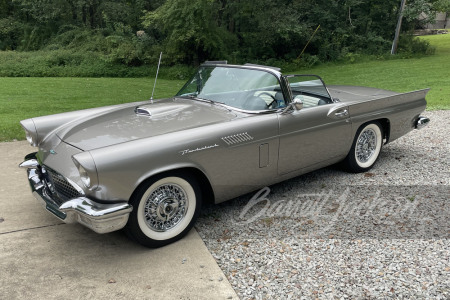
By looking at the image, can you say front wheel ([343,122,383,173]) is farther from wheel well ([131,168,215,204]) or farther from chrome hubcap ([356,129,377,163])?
wheel well ([131,168,215,204])

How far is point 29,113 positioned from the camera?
840cm

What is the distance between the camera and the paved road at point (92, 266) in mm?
2689

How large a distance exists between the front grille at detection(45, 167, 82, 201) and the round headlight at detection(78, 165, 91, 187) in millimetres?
276

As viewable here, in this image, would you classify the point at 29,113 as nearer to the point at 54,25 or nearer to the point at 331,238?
the point at 331,238

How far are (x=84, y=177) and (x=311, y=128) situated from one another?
2.40m

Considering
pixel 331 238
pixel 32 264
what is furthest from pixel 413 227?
pixel 32 264

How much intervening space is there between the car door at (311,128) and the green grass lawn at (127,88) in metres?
4.78

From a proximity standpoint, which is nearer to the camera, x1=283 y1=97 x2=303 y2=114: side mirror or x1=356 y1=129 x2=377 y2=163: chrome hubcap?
x1=283 y1=97 x2=303 y2=114: side mirror

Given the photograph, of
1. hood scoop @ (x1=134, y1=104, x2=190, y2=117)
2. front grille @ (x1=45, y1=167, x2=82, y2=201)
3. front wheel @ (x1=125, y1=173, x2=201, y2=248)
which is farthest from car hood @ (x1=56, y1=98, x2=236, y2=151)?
A: front wheel @ (x1=125, y1=173, x2=201, y2=248)

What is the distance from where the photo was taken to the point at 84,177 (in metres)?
2.78

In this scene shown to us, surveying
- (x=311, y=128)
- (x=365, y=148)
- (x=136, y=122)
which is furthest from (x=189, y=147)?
(x=365, y=148)

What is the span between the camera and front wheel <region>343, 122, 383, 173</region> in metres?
4.78
